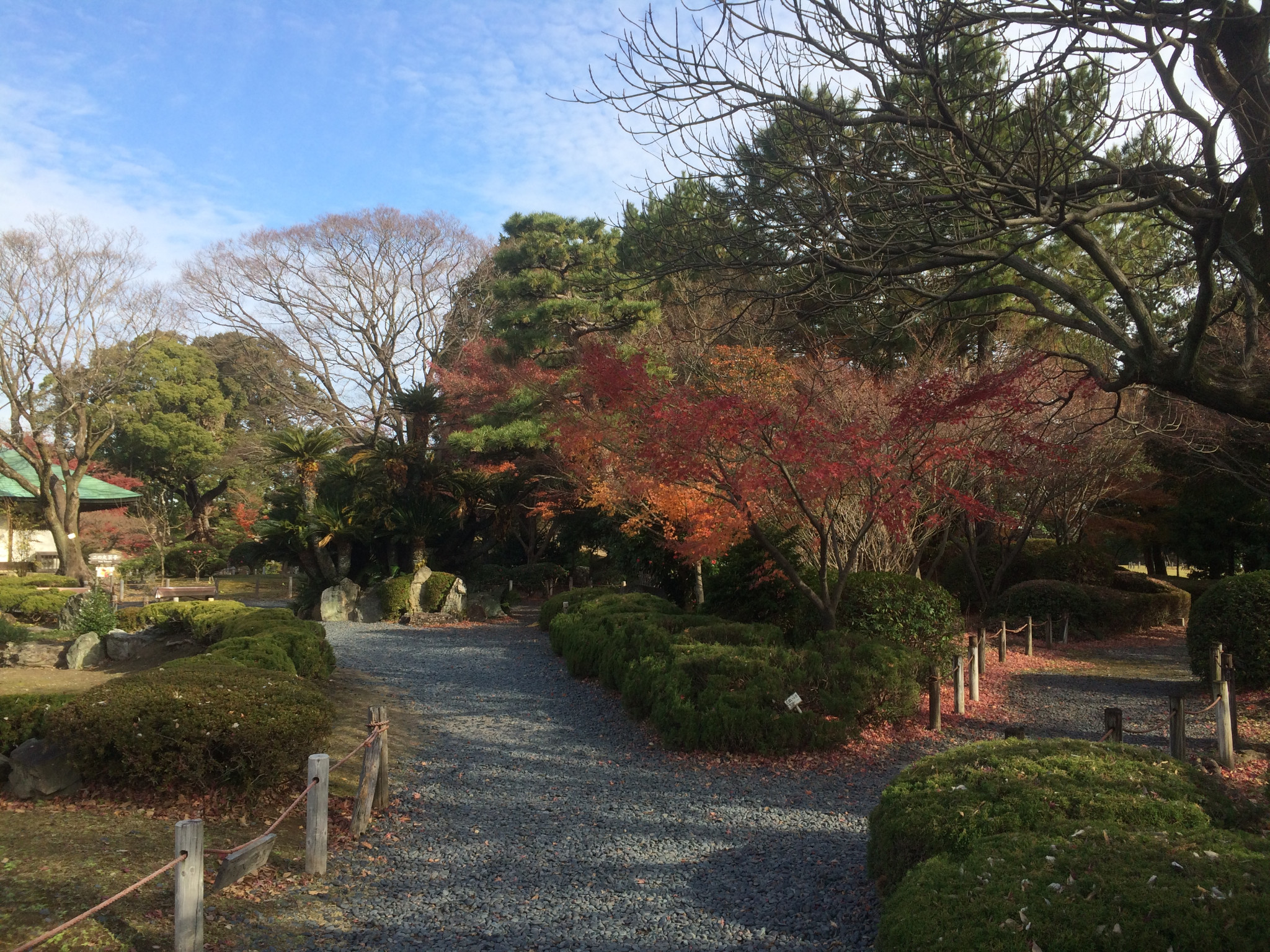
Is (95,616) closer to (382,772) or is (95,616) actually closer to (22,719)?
(22,719)

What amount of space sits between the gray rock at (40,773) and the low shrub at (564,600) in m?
8.70

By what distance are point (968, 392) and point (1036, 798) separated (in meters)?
4.55

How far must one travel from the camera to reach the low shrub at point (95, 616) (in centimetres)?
1152

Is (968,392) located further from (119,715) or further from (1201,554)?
(1201,554)

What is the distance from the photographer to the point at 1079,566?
1670 centimetres

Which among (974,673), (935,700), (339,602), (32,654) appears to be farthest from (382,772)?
(339,602)

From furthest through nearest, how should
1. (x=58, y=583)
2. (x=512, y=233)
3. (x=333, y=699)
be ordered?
(x=512, y=233), (x=58, y=583), (x=333, y=699)

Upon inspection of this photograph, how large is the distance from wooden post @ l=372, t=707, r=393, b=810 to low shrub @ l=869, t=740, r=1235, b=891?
126 inches

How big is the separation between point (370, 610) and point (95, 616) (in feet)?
19.0

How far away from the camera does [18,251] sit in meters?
22.7

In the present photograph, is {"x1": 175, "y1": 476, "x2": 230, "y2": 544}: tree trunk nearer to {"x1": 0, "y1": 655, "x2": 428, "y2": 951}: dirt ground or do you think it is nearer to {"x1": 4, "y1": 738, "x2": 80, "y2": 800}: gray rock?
{"x1": 4, "y1": 738, "x2": 80, "y2": 800}: gray rock

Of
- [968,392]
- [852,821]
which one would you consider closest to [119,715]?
[852,821]

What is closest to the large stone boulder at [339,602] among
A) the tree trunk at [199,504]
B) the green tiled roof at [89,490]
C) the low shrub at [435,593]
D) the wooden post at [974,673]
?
the low shrub at [435,593]

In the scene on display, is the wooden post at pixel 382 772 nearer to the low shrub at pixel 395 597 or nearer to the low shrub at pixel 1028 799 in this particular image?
the low shrub at pixel 1028 799
